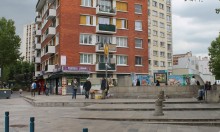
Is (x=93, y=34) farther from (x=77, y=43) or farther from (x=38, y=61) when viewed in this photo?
(x=38, y=61)

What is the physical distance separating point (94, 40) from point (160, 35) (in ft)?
128

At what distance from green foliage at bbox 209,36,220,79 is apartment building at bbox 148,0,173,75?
1633 cm

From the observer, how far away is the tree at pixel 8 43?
63.7m

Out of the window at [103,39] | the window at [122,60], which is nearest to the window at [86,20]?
the window at [103,39]

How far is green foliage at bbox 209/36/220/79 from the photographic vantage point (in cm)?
6388

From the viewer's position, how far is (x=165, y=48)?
85.3 m

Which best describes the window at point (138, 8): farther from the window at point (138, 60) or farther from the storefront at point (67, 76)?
the storefront at point (67, 76)

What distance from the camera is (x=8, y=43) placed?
64.4 m

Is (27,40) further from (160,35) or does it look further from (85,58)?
(85,58)

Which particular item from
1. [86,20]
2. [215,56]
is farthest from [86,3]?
[215,56]

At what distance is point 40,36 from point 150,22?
1127 inches

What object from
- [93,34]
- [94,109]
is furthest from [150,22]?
[94,109]

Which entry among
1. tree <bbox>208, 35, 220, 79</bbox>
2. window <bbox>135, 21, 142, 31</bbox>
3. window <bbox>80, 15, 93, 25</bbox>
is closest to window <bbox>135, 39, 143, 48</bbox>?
window <bbox>135, 21, 142, 31</bbox>

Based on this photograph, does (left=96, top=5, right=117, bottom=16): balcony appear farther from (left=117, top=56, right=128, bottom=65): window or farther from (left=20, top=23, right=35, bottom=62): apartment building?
(left=20, top=23, right=35, bottom=62): apartment building
